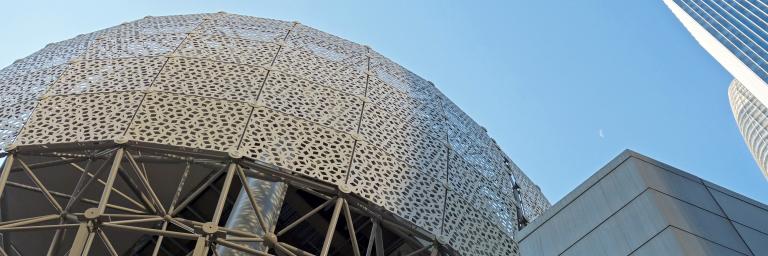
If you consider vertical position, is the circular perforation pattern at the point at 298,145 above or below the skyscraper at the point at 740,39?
below

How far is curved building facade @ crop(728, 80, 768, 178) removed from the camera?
90.8 m

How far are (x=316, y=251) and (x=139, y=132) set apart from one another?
277 inches

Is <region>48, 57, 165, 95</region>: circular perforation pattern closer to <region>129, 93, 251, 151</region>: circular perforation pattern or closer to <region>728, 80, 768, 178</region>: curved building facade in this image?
<region>129, 93, 251, 151</region>: circular perforation pattern

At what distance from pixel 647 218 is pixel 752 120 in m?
95.4

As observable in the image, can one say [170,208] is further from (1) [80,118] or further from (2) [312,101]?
(2) [312,101]

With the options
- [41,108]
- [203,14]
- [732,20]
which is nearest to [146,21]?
[203,14]

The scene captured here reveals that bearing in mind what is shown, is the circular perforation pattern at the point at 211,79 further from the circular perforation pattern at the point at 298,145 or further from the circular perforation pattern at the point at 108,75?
the circular perforation pattern at the point at 298,145

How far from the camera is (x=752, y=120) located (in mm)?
94875

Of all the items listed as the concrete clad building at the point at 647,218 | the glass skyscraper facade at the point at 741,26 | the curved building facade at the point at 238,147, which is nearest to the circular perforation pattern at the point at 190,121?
the curved building facade at the point at 238,147

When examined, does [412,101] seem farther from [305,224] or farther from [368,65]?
[305,224]

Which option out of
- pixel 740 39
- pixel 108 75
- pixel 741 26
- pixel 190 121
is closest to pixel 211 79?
pixel 190 121

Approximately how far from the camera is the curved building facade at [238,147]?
1265cm

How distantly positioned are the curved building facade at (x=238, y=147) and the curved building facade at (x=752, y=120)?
8036 centimetres

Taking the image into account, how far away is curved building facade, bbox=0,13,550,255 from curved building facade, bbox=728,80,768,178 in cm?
8036
